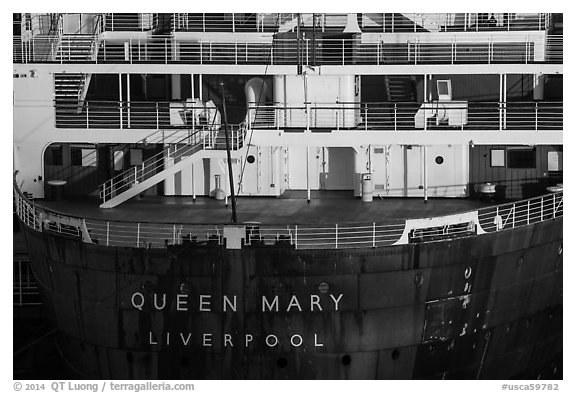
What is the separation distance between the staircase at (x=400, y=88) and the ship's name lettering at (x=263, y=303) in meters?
8.28

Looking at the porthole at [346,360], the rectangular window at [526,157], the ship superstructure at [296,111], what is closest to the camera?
the porthole at [346,360]

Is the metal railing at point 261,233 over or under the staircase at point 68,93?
under

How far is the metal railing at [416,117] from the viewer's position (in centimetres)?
4966

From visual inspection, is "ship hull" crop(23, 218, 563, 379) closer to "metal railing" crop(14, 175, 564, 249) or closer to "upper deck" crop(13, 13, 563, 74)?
"metal railing" crop(14, 175, 564, 249)

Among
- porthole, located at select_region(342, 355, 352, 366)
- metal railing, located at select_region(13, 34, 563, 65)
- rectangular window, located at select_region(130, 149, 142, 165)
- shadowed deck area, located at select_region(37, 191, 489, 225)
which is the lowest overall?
porthole, located at select_region(342, 355, 352, 366)

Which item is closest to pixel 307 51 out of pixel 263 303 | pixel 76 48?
pixel 76 48

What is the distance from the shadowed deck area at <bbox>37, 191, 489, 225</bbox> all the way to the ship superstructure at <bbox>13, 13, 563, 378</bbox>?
0.34 meters

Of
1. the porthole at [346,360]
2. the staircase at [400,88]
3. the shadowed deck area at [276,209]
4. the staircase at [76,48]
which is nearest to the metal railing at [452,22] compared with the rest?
the staircase at [400,88]

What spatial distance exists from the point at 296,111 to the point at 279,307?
22.0 feet

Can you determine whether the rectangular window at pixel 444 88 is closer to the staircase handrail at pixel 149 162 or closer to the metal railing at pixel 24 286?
the staircase handrail at pixel 149 162

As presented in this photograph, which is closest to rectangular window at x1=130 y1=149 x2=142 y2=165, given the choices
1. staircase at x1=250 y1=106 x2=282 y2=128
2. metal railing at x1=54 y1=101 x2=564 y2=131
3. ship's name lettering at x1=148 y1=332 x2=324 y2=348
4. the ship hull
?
metal railing at x1=54 y1=101 x2=564 y2=131

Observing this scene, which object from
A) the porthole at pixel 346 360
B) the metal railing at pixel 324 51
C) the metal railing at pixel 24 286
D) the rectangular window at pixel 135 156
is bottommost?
the porthole at pixel 346 360

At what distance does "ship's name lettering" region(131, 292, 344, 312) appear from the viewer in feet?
149

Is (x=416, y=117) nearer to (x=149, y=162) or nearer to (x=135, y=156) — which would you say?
(x=149, y=162)
